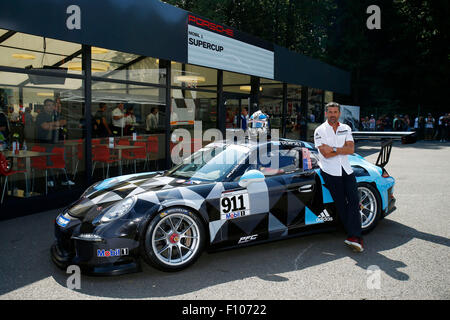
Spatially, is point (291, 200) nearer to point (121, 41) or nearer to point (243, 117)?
point (121, 41)

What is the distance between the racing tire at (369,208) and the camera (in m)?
5.28

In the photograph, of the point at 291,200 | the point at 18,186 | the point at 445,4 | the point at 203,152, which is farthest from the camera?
the point at 445,4

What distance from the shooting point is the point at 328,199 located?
4984mm

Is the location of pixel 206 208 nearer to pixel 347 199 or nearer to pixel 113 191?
pixel 113 191

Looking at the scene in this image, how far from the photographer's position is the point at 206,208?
4.18m

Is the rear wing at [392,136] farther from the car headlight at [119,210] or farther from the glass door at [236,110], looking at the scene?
the glass door at [236,110]

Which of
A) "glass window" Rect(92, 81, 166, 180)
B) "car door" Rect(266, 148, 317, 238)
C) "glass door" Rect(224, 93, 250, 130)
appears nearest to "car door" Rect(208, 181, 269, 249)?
"car door" Rect(266, 148, 317, 238)

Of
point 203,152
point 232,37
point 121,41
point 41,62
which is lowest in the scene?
point 203,152

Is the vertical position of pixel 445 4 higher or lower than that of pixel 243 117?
higher

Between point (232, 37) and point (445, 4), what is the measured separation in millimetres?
30201

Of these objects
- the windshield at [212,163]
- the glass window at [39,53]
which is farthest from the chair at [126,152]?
the windshield at [212,163]

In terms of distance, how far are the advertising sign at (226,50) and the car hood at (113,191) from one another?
6368mm

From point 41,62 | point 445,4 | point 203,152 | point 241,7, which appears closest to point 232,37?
point 41,62

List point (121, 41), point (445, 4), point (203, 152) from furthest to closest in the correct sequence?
point (445, 4) < point (121, 41) < point (203, 152)
